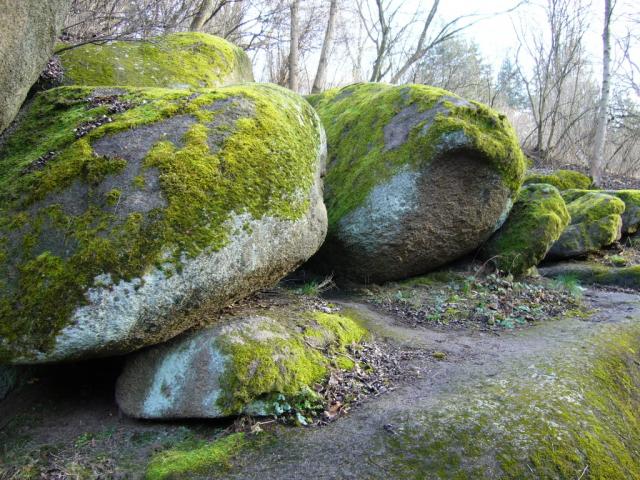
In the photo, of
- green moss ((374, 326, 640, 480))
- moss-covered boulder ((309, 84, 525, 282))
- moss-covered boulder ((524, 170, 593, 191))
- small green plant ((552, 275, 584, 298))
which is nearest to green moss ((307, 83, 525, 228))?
moss-covered boulder ((309, 84, 525, 282))

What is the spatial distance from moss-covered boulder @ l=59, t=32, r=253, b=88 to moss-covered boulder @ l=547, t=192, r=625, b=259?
21.7 ft

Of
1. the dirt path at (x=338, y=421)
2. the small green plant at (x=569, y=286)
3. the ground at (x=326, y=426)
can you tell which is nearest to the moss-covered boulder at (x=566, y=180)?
the small green plant at (x=569, y=286)

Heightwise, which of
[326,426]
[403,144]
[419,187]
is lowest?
[326,426]

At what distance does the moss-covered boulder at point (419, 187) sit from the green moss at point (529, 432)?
255 centimetres

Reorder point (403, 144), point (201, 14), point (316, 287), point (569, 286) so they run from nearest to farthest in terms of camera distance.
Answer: point (316, 287)
point (403, 144)
point (569, 286)
point (201, 14)

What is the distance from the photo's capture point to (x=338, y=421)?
3250 mm

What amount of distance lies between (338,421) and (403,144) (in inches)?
155

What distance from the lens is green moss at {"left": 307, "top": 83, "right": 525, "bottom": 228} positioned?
5.85 m

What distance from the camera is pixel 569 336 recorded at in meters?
4.67

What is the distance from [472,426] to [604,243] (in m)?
7.47

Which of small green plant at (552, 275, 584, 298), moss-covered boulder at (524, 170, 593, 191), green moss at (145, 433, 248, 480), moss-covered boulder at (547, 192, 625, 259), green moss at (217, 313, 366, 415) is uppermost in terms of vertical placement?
moss-covered boulder at (524, 170, 593, 191)

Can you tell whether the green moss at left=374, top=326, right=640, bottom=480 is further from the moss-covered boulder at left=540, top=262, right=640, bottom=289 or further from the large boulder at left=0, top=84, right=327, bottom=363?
the moss-covered boulder at left=540, top=262, right=640, bottom=289

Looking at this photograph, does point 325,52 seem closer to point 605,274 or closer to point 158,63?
point 158,63

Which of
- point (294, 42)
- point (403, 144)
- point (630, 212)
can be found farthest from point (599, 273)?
point (294, 42)
